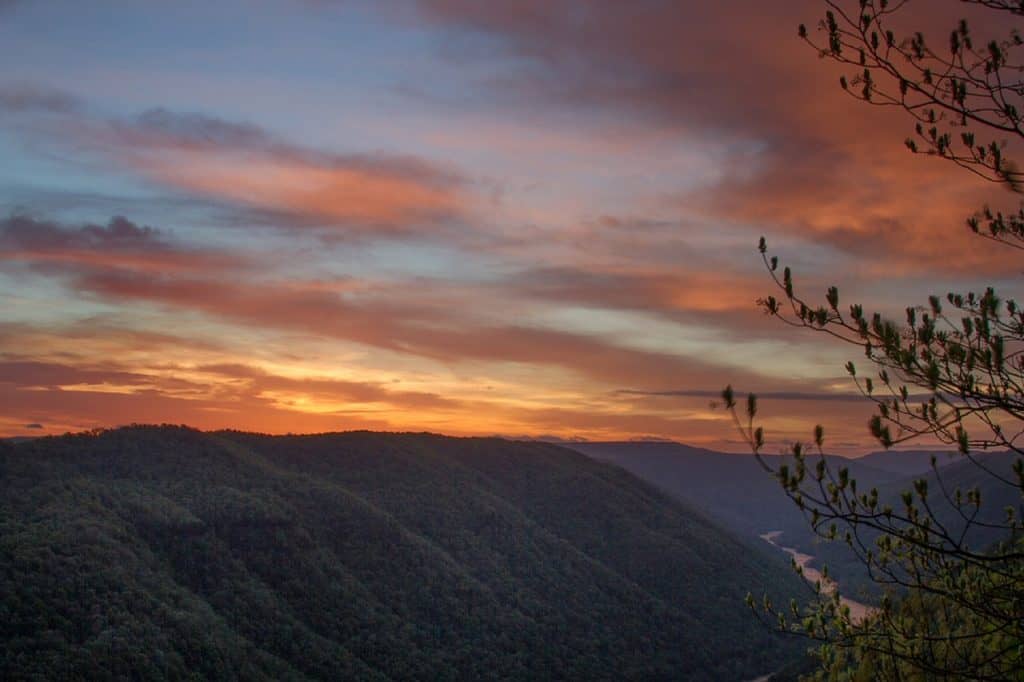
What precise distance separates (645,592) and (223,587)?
221ft

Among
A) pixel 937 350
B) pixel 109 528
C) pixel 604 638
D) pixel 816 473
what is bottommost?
pixel 604 638

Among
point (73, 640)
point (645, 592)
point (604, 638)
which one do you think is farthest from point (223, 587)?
point (645, 592)

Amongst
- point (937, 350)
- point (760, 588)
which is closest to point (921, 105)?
point (937, 350)

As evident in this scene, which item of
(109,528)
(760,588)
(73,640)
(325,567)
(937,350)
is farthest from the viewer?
(760,588)

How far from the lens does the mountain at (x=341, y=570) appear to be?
6912 cm

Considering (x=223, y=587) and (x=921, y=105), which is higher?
(x=921, y=105)

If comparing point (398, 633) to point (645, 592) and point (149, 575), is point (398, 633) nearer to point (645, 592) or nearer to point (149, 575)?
point (149, 575)

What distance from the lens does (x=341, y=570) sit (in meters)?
99.4

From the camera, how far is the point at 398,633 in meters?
91.1

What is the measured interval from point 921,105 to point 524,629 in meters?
101

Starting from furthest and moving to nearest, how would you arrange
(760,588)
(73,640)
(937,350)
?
(760,588) → (73,640) → (937,350)

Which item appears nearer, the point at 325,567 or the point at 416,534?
the point at 325,567

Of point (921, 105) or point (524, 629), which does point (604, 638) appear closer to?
point (524, 629)

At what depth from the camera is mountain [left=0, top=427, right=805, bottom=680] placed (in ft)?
227
